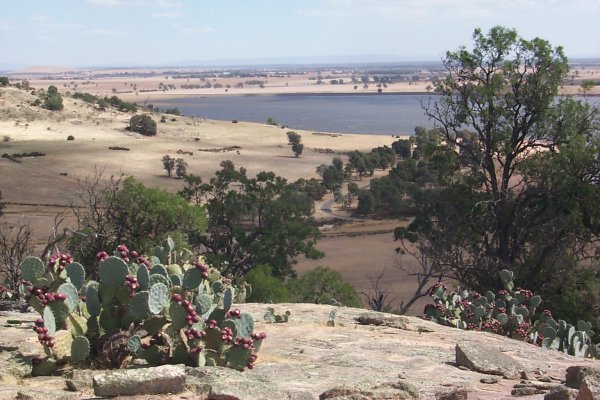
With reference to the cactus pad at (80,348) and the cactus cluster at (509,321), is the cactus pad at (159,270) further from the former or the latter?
the cactus cluster at (509,321)

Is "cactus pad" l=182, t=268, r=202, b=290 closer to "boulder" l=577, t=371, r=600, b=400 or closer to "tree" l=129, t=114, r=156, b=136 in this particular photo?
"boulder" l=577, t=371, r=600, b=400

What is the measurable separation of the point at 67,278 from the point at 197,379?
205cm

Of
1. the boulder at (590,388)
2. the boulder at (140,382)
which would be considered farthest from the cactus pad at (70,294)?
the boulder at (590,388)

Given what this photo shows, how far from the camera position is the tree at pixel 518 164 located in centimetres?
1839

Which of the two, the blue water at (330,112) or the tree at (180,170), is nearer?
the tree at (180,170)

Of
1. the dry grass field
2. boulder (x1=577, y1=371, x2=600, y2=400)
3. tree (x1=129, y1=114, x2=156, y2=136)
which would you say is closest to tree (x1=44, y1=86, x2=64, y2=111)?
the dry grass field

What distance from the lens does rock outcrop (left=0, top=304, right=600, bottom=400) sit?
17.9 ft

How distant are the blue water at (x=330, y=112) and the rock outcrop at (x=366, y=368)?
315 feet

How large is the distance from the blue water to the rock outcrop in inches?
3781

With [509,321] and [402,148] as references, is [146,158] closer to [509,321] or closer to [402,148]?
[402,148]

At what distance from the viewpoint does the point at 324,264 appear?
109ft

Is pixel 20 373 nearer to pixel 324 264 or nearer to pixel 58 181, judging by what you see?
pixel 324 264

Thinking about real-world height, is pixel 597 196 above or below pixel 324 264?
above

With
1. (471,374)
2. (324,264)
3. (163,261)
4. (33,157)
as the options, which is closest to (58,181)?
(33,157)
